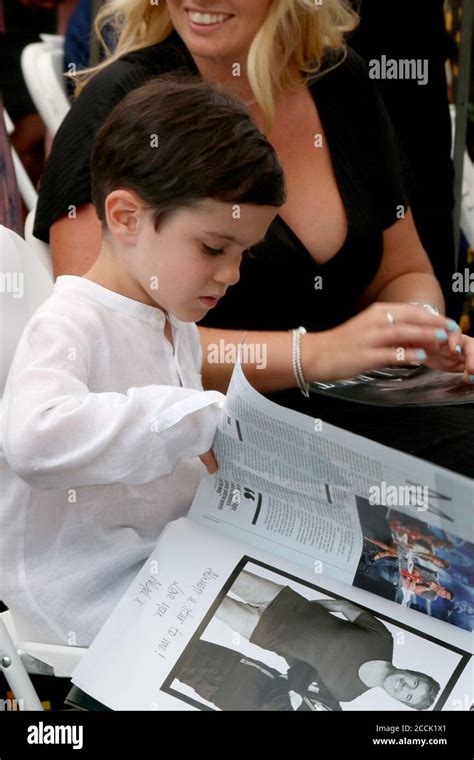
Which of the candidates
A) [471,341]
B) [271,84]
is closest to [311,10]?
[271,84]

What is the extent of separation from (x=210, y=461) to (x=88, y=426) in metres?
0.14

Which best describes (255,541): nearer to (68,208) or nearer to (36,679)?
(36,679)

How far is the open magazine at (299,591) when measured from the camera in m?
1.04

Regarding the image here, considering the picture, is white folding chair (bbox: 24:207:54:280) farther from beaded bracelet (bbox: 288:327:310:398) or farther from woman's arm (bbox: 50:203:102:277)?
beaded bracelet (bbox: 288:327:310:398)

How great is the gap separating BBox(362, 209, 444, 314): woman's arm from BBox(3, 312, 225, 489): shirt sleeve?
2.34 ft

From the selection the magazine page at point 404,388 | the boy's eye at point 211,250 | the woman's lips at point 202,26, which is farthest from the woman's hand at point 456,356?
the woman's lips at point 202,26

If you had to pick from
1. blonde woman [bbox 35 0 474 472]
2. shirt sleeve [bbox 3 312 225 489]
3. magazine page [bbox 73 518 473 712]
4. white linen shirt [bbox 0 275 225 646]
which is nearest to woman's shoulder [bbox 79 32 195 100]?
blonde woman [bbox 35 0 474 472]

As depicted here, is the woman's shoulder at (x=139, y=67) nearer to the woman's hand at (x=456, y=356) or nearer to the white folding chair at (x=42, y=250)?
the white folding chair at (x=42, y=250)

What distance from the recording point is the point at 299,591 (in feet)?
3.63

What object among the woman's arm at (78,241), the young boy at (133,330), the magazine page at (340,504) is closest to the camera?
the magazine page at (340,504)

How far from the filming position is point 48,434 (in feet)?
3.49

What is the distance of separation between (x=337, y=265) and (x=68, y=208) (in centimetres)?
40

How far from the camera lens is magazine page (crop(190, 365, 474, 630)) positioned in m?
1.02

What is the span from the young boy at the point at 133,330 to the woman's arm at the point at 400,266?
0.55 m
